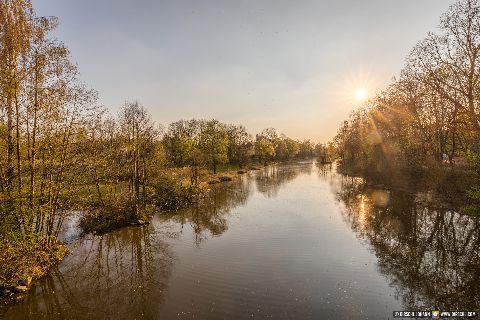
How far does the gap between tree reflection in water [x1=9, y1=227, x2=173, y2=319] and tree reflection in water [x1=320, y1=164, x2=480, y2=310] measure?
424 inches

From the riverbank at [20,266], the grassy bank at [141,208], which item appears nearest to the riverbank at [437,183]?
the grassy bank at [141,208]

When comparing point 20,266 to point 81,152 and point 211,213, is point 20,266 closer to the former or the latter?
point 81,152

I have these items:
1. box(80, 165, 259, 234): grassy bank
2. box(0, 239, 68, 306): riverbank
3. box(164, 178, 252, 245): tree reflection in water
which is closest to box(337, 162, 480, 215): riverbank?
box(164, 178, 252, 245): tree reflection in water

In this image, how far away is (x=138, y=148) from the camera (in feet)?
84.4

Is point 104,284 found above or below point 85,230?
below

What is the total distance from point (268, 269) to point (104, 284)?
25.8ft

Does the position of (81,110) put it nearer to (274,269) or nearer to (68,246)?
(68,246)

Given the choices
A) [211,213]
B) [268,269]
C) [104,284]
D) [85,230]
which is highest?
[85,230]

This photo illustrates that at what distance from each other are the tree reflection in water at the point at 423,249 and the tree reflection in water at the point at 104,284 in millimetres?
10759

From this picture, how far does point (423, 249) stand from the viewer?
17.2 metres

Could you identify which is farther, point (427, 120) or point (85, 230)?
point (427, 120)

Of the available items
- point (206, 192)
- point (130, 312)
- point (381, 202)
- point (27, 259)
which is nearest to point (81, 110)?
point (27, 259)

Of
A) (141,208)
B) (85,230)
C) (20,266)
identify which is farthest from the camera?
(141,208)

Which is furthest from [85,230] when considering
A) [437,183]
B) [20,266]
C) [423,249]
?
[437,183]
